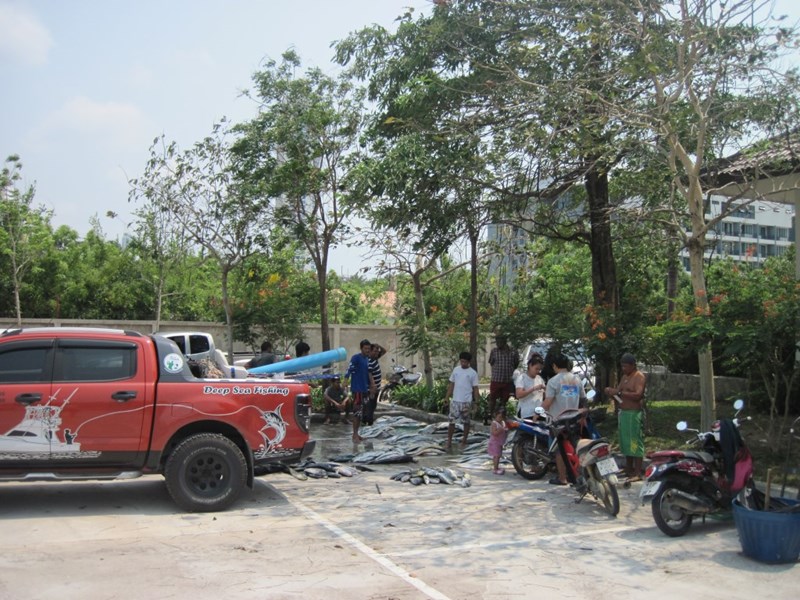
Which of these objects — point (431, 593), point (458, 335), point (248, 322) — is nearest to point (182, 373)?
point (431, 593)

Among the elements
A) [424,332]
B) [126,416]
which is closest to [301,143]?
[424,332]

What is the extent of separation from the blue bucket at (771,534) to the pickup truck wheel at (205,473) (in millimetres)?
4950

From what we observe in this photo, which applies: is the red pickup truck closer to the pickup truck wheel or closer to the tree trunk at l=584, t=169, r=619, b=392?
the pickup truck wheel

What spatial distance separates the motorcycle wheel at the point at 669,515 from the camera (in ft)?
25.3

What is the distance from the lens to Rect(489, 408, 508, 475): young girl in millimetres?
10953

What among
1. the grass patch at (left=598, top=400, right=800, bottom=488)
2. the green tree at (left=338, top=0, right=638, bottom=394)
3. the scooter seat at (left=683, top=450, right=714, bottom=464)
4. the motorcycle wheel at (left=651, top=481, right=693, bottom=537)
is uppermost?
the green tree at (left=338, top=0, right=638, bottom=394)

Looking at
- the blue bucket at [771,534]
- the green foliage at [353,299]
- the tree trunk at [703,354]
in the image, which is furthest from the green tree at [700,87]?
the green foliage at [353,299]

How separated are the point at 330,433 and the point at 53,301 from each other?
16.1 m

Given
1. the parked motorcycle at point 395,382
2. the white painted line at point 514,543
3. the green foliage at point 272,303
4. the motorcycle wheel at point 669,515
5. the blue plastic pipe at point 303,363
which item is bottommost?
the white painted line at point 514,543

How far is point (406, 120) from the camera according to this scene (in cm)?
1342

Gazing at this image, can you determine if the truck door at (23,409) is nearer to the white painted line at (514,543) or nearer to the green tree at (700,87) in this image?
the white painted line at (514,543)

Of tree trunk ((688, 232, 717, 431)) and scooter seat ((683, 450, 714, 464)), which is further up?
tree trunk ((688, 232, 717, 431))

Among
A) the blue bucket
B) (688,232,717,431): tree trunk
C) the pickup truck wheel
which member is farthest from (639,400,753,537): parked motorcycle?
the pickup truck wheel

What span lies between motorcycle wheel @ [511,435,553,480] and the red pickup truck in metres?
3.41
